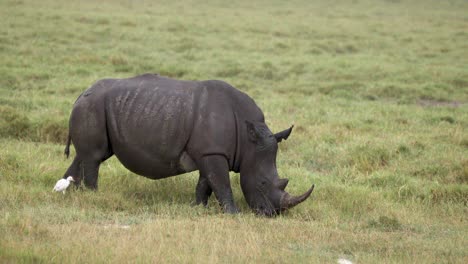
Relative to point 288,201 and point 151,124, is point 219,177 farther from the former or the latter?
point 151,124

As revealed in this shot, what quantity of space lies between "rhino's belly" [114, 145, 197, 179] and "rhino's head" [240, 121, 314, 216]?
590 millimetres

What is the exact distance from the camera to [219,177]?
6.89 metres

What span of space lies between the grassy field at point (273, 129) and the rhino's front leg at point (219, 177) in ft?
0.58

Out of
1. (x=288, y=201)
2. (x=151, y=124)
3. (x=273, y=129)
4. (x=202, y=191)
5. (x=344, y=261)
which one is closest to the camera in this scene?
(x=344, y=261)

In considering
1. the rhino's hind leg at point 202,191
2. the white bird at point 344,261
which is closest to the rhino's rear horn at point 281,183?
the rhino's hind leg at point 202,191

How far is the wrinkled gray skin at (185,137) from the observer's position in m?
6.91

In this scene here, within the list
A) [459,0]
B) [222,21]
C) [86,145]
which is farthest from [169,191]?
[459,0]

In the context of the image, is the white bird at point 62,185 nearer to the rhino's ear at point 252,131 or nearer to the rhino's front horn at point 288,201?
the rhino's ear at point 252,131

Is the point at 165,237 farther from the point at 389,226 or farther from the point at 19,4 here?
the point at 19,4

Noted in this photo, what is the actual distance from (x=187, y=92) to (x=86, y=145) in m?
1.23

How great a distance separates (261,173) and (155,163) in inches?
44.3

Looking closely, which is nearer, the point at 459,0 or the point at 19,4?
the point at 19,4

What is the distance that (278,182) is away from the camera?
6.92 m

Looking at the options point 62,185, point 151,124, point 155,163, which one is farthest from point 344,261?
point 62,185
